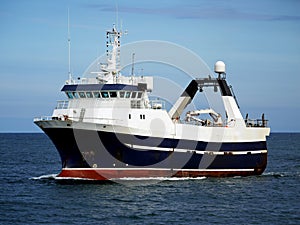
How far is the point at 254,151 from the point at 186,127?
302 inches

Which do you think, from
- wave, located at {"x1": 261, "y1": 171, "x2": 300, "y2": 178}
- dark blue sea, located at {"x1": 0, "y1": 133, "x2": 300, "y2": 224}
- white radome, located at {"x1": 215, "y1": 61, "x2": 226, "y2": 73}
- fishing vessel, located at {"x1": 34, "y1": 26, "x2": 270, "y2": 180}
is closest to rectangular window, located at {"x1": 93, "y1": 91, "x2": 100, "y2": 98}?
fishing vessel, located at {"x1": 34, "y1": 26, "x2": 270, "y2": 180}

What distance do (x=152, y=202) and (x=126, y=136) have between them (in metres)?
6.30

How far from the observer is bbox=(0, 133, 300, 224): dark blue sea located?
2806 cm

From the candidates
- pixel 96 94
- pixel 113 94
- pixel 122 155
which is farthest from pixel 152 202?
pixel 96 94

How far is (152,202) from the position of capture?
3198 cm

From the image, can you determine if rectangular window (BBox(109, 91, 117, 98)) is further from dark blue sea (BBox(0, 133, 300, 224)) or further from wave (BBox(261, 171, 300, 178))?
wave (BBox(261, 171, 300, 178))

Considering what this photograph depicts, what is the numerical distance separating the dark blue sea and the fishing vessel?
114cm

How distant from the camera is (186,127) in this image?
40.2 metres

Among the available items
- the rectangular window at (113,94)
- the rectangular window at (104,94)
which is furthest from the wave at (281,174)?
the rectangular window at (104,94)

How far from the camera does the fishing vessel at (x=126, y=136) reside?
121 ft

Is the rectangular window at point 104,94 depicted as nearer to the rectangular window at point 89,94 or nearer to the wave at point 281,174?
the rectangular window at point 89,94

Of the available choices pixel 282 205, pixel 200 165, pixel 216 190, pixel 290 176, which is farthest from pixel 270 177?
pixel 282 205

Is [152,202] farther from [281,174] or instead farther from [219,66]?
[281,174]

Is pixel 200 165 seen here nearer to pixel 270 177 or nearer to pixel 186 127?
pixel 186 127
